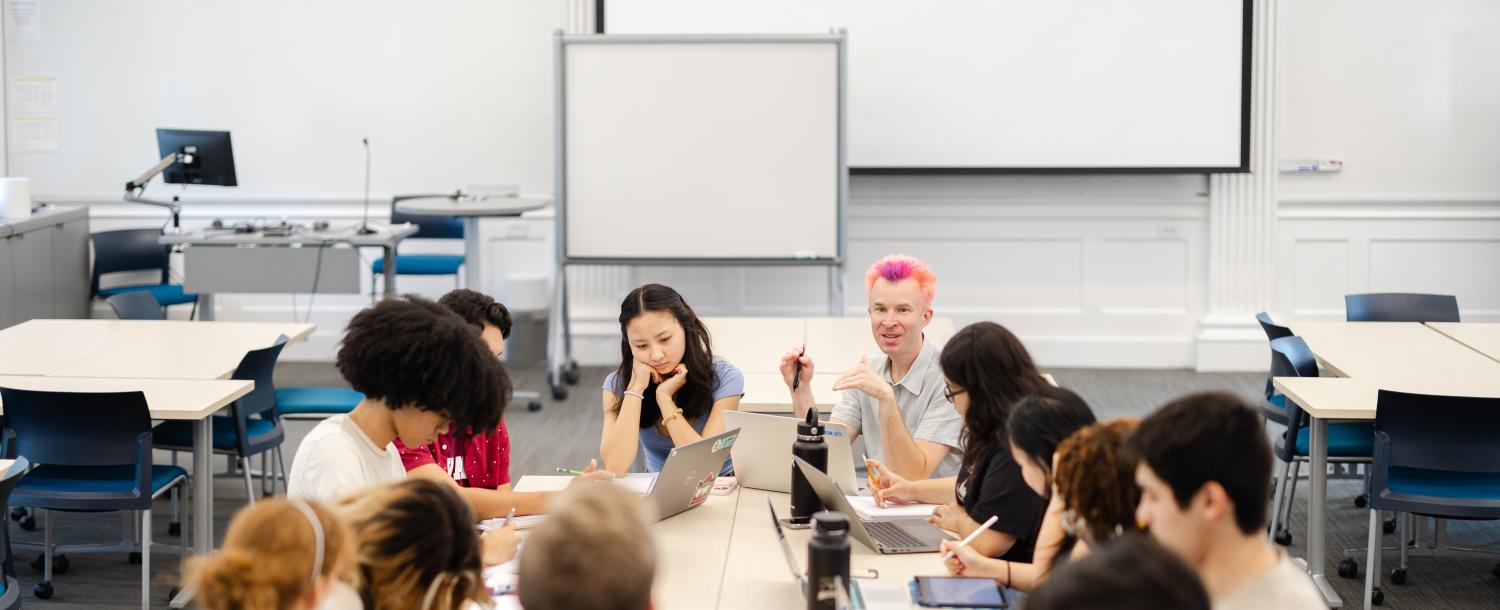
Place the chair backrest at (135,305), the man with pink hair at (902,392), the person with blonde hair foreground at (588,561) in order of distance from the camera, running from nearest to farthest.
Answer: the person with blonde hair foreground at (588,561) → the man with pink hair at (902,392) → the chair backrest at (135,305)

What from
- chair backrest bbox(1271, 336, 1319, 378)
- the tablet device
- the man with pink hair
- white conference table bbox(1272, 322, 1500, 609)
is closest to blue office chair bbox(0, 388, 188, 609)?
the man with pink hair

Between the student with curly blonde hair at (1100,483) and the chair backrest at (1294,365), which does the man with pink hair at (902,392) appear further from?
the chair backrest at (1294,365)

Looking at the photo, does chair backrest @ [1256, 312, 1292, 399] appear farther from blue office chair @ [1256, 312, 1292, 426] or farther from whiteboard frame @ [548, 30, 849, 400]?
whiteboard frame @ [548, 30, 849, 400]

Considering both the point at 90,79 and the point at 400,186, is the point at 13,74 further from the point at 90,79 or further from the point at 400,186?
the point at 400,186

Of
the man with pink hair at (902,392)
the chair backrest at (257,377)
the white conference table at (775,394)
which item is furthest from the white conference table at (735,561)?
the chair backrest at (257,377)

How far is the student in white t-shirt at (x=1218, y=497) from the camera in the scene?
6.38 ft

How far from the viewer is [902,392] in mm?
3771

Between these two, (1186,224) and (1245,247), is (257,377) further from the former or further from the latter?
(1245,247)

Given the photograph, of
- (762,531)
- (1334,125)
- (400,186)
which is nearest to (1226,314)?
(1334,125)

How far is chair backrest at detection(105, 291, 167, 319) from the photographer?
5.92m

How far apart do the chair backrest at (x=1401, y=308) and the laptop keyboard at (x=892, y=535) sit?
12.6ft

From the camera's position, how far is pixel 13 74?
8.44 m

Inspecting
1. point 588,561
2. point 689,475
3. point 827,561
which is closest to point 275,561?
point 588,561

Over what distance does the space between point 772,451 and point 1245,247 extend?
218 inches
